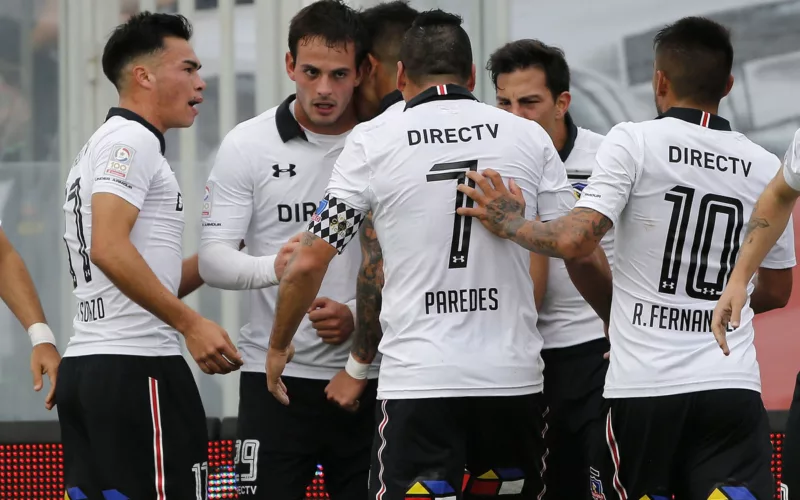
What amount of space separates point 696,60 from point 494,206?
786mm

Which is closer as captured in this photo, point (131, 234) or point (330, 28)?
point (131, 234)

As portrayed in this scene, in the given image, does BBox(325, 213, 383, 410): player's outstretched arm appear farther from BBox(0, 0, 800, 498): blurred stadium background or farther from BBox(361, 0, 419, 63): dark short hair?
BBox(0, 0, 800, 498): blurred stadium background

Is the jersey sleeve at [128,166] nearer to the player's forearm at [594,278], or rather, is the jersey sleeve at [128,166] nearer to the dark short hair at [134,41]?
the dark short hair at [134,41]

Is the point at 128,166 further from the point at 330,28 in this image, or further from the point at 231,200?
the point at 330,28

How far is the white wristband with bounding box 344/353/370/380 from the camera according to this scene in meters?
3.96

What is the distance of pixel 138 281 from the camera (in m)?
3.77

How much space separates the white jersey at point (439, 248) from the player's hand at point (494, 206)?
0.15ft

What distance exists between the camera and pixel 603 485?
3.77m

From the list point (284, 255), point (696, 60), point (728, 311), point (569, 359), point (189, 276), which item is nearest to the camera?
point (728, 311)

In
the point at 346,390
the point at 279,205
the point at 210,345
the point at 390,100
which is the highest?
the point at 390,100

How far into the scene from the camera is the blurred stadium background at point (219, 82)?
239 inches

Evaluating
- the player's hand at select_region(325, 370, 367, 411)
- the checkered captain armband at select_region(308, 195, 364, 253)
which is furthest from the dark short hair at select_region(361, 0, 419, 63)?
the player's hand at select_region(325, 370, 367, 411)

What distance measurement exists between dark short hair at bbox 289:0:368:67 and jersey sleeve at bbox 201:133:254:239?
0.41 meters

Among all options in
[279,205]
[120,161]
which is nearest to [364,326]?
[279,205]
